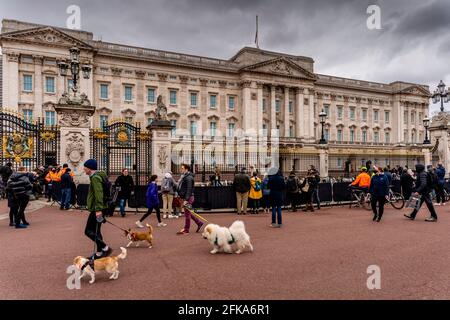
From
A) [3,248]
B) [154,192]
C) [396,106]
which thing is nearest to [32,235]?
[3,248]

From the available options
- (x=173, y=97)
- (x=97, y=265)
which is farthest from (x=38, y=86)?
(x=97, y=265)

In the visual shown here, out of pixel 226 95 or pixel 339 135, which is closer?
pixel 226 95

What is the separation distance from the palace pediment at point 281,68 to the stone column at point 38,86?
29032 millimetres

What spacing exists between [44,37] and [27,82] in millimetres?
5908

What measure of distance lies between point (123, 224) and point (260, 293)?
6.66 meters

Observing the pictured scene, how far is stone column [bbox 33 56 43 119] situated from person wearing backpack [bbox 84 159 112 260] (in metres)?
37.7

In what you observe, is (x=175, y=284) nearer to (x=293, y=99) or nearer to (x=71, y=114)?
(x=71, y=114)

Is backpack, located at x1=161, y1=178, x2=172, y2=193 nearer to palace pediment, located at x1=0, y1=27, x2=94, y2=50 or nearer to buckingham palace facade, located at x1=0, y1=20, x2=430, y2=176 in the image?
buckingham palace facade, located at x1=0, y1=20, x2=430, y2=176

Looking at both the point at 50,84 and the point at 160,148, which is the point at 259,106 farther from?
the point at 160,148

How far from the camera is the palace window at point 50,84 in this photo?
38.0 metres

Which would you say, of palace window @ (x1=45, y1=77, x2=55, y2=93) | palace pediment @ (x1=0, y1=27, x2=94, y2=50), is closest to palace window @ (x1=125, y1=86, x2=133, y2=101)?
palace pediment @ (x1=0, y1=27, x2=94, y2=50)

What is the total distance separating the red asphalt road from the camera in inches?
172

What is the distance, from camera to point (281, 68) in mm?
53938
